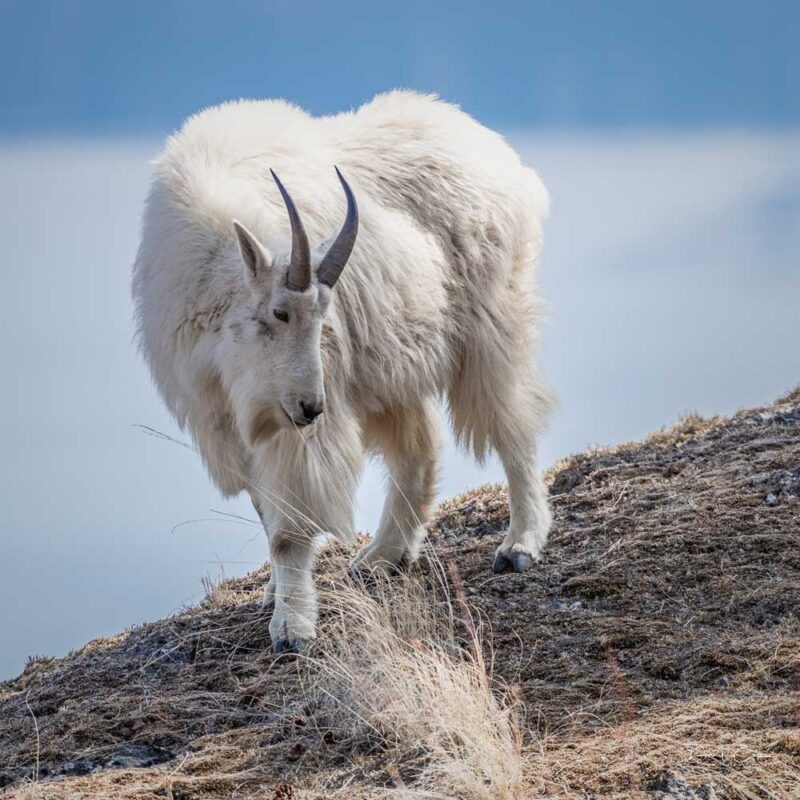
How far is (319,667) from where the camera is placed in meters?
5.29

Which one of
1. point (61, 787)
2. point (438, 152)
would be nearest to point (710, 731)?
point (61, 787)

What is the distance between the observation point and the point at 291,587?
5.99 metres

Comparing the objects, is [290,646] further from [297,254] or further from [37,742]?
[297,254]

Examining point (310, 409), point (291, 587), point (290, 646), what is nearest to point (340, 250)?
point (310, 409)

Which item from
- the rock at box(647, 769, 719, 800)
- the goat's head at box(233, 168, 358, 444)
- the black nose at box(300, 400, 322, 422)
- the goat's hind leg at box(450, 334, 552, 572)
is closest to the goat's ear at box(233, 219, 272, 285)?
the goat's head at box(233, 168, 358, 444)

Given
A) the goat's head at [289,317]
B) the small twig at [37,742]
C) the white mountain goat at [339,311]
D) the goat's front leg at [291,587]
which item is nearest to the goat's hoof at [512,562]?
the white mountain goat at [339,311]

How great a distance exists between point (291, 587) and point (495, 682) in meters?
1.37

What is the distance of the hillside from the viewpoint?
405 centimetres

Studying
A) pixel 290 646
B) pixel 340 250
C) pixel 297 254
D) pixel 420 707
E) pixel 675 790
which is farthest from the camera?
pixel 290 646

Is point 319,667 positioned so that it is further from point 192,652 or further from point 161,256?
point 161,256

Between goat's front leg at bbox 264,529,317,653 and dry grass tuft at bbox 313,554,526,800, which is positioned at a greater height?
goat's front leg at bbox 264,529,317,653

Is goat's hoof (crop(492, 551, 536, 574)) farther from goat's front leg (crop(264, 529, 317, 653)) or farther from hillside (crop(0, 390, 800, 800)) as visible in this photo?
goat's front leg (crop(264, 529, 317, 653))

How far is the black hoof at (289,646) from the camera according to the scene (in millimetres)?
5738

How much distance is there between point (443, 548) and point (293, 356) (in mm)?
2454
